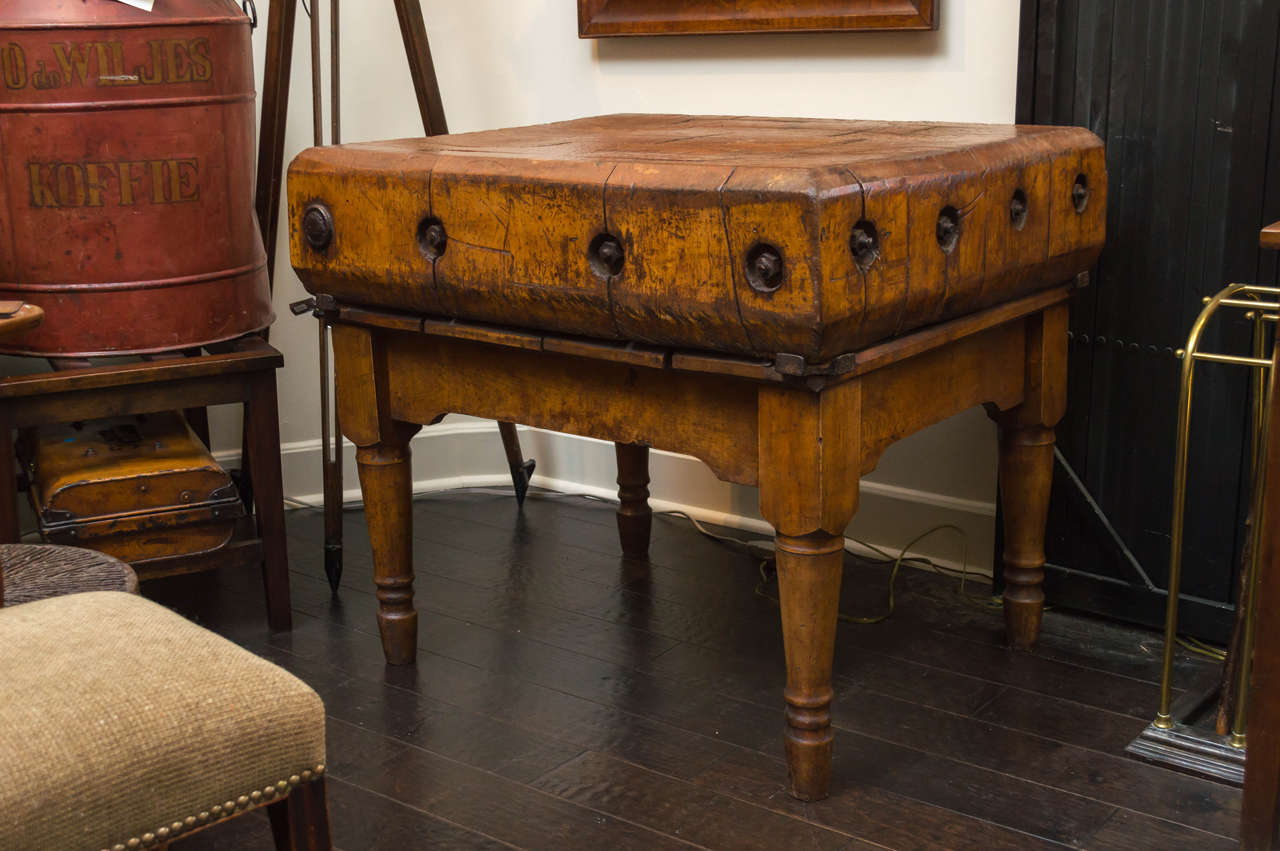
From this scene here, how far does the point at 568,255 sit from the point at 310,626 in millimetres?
1086

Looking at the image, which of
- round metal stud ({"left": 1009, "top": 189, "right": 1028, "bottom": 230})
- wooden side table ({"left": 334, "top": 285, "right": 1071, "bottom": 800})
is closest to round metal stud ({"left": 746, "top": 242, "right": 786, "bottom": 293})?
wooden side table ({"left": 334, "top": 285, "right": 1071, "bottom": 800})

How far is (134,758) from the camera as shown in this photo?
1224 millimetres

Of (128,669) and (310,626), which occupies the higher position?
(128,669)

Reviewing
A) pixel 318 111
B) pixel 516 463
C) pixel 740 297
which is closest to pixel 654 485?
pixel 516 463

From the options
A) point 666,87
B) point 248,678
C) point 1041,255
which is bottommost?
point 248,678

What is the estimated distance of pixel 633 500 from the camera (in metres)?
2.87

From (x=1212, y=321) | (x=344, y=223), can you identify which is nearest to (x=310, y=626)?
(x=344, y=223)

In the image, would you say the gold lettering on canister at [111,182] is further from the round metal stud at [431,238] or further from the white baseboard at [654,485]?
the white baseboard at [654,485]

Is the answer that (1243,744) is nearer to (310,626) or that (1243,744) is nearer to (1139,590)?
(1139,590)

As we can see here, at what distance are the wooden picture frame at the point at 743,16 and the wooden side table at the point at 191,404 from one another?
1.04 metres

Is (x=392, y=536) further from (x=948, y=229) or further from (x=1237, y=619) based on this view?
(x=1237, y=619)

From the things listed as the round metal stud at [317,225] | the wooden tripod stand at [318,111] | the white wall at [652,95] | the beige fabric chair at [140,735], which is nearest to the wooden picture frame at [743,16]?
the white wall at [652,95]

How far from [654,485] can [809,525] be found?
147 centimetres

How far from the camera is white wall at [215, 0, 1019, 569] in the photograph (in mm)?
2615
